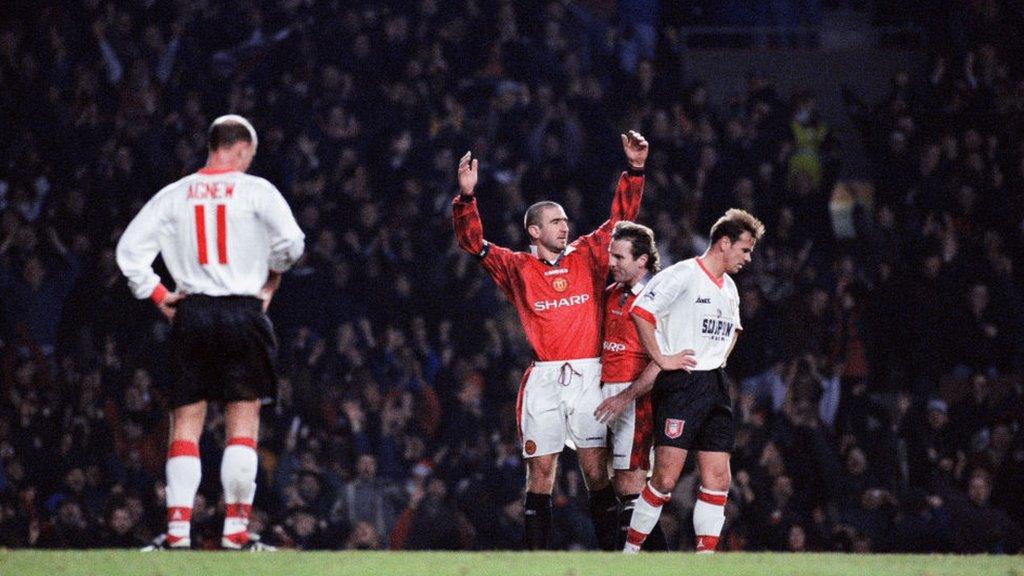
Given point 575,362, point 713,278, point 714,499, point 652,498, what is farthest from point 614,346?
point 714,499

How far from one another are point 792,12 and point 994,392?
7.11m

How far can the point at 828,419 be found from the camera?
13.9 metres

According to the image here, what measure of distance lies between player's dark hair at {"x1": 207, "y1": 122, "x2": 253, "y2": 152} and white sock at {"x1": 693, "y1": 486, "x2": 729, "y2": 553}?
316cm

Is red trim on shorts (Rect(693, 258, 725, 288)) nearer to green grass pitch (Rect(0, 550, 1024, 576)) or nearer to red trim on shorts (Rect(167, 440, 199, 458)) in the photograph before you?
green grass pitch (Rect(0, 550, 1024, 576))

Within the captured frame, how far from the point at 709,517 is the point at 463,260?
24.0 feet

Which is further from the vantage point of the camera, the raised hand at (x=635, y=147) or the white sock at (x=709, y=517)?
the raised hand at (x=635, y=147)

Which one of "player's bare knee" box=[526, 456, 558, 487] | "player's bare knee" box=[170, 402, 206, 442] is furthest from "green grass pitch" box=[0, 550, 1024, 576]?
"player's bare knee" box=[526, 456, 558, 487]

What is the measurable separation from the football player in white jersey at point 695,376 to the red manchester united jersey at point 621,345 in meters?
0.34

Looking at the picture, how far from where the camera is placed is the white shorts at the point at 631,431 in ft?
28.5

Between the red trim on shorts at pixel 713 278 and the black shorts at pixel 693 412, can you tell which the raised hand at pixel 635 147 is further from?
the black shorts at pixel 693 412

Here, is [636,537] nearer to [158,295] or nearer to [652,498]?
[652,498]

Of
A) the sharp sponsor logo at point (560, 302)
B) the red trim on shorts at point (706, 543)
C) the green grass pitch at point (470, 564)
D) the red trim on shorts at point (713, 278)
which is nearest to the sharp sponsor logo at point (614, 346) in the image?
the sharp sponsor logo at point (560, 302)

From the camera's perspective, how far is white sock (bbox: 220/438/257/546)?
6875 mm

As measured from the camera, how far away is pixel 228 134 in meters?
7.02
